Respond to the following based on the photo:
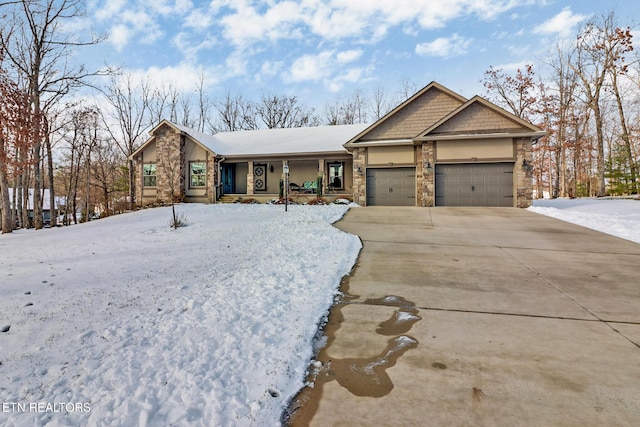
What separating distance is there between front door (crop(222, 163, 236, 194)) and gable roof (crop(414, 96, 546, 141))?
13.1 meters

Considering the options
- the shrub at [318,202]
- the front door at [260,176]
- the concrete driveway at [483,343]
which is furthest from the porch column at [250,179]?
the concrete driveway at [483,343]

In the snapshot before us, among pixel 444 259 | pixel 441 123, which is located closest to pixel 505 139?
pixel 441 123

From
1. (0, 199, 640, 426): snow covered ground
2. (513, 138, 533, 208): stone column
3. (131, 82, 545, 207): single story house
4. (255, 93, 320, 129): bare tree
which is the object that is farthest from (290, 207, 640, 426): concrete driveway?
(255, 93, 320, 129): bare tree

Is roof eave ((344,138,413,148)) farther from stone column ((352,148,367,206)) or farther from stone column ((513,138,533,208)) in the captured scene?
stone column ((513,138,533,208))

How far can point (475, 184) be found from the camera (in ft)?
48.5

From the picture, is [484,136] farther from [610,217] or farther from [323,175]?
[323,175]

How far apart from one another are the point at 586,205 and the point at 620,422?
16721 millimetres

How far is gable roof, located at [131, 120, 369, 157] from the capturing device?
64.0 ft

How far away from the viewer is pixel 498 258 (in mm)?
6094

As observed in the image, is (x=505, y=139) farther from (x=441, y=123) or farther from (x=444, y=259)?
(x=444, y=259)

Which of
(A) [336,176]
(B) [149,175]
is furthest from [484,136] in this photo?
(B) [149,175]

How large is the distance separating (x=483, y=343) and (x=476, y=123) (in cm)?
1419

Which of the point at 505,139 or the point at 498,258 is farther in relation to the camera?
the point at 505,139

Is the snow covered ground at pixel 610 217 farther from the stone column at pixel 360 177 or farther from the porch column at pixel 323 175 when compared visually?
the porch column at pixel 323 175
